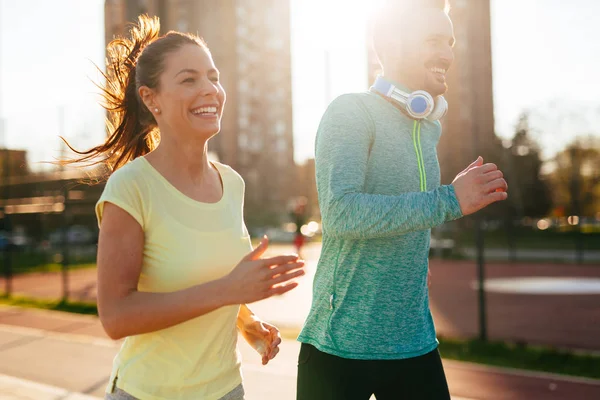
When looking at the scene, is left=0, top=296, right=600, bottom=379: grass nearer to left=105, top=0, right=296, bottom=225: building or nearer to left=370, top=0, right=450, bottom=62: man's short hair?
left=370, top=0, right=450, bottom=62: man's short hair

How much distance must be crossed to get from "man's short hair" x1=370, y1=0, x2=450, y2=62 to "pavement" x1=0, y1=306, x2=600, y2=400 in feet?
10.6

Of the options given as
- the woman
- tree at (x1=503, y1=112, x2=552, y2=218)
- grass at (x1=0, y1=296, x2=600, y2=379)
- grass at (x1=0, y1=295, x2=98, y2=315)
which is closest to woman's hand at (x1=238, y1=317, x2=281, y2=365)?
the woman

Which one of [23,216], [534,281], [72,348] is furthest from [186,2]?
[72,348]

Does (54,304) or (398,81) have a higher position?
(398,81)

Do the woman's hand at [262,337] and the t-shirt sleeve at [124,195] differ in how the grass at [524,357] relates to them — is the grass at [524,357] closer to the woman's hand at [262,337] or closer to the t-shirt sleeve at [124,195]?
the woman's hand at [262,337]

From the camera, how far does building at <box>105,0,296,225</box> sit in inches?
1988

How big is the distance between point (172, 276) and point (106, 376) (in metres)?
4.03

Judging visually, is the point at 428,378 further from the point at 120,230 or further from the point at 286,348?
the point at 286,348

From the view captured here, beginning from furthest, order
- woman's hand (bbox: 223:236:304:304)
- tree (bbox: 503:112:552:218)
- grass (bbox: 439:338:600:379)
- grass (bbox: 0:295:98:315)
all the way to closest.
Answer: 1. tree (bbox: 503:112:552:218)
2. grass (bbox: 0:295:98:315)
3. grass (bbox: 439:338:600:379)
4. woman's hand (bbox: 223:236:304:304)

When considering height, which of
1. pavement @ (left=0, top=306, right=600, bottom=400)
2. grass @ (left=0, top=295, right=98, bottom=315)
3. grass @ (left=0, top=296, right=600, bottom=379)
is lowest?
grass @ (left=0, top=295, right=98, bottom=315)

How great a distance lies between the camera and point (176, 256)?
1.67 meters

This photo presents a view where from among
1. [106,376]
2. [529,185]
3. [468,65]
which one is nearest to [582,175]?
[529,185]

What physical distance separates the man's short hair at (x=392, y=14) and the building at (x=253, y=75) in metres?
41.9

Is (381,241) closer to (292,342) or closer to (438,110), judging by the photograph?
A: (438,110)
